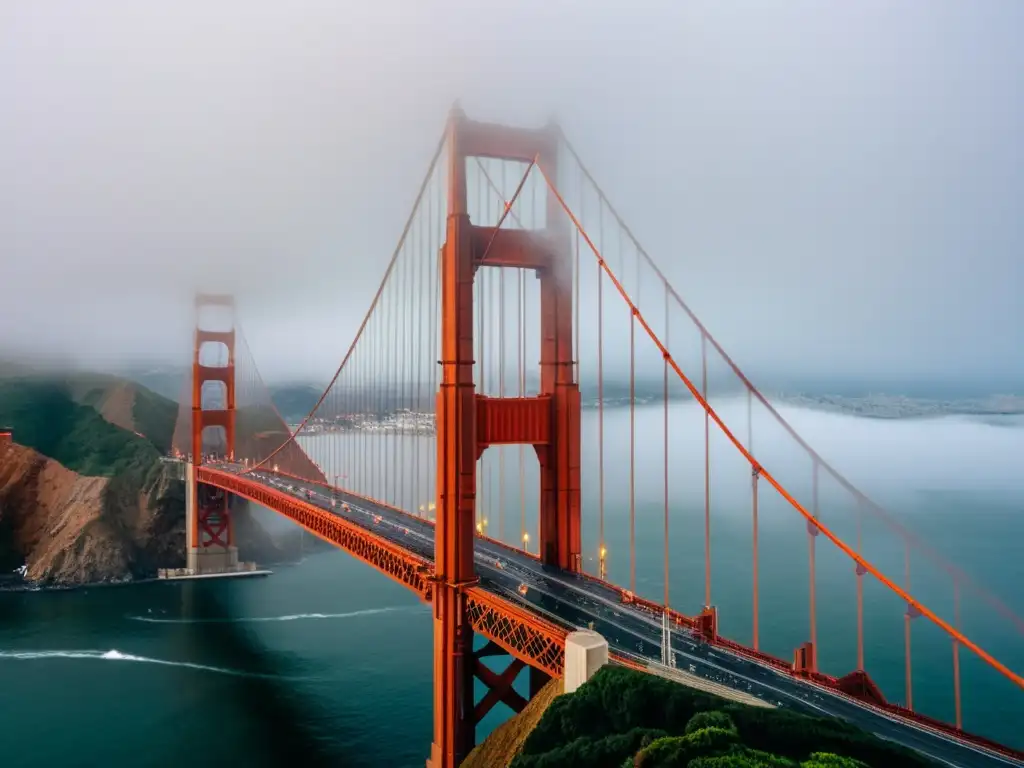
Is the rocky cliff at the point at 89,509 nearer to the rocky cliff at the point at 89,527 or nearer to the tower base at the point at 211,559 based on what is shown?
the rocky cliff at the point at 89,527

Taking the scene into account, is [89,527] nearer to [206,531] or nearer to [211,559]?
[206,531]

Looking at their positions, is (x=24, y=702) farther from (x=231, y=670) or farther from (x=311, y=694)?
(x=311, y=694)

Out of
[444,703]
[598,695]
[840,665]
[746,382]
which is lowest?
[840,665]

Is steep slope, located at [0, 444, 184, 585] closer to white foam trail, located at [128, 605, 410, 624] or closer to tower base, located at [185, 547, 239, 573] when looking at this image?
tower base, located at [185, 547, 239, 573]

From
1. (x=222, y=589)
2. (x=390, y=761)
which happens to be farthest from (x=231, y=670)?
(x=222, y=589)

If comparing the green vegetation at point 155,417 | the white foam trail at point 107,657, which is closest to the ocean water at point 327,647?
the white foam trail at point 107,657
